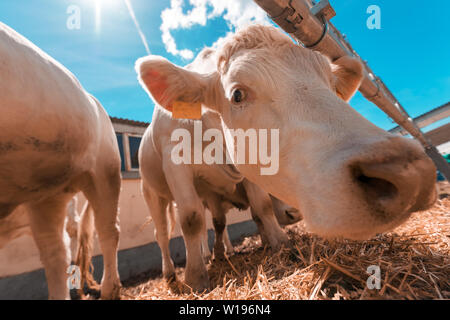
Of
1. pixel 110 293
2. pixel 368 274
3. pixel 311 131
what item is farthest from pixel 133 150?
pixel 368 274

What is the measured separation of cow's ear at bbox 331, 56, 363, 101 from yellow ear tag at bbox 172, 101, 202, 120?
1.07 metres

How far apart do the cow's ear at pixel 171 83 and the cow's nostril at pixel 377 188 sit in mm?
1287

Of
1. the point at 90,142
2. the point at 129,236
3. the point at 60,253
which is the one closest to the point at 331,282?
the point at 90,142

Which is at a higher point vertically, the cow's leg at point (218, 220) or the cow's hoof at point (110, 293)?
the cow's leg at point (218, 220)

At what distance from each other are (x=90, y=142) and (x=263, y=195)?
69.5 inches

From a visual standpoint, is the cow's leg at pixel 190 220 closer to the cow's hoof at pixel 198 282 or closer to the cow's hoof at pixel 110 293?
the cow's hoof at pixel 198 282

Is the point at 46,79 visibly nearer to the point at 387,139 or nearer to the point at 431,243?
the point at 387,139

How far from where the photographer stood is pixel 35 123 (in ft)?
4.78

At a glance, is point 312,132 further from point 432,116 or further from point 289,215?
point 432,116

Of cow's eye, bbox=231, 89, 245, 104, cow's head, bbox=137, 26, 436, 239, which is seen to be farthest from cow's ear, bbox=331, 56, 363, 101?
cow's eye, bbox=231, 89, 245, 104

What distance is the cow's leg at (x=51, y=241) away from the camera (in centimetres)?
226

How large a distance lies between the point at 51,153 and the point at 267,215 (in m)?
1.96

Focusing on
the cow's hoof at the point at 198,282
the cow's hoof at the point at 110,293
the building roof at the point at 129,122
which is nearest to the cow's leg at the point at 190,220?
the cow's hoof at the point at 198,282
